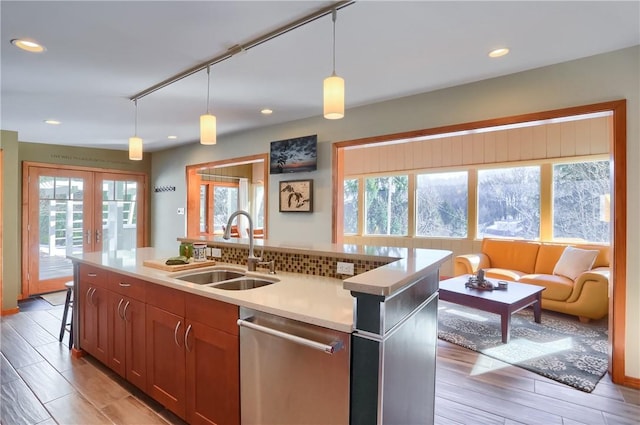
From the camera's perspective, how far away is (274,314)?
4.91 feet

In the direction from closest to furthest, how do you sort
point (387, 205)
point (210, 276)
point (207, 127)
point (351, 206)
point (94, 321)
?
point (210, 276)
point (207, 127)
point (94, 321)
point (387, 205)
point (351, 206)

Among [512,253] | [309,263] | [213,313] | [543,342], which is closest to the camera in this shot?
[213,313]

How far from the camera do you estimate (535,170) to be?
552 cm

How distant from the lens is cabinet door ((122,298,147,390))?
2266mm

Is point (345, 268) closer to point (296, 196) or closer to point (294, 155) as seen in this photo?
point (296, 196)

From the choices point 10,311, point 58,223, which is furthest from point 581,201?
point 58,223

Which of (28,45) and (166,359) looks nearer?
(166,359)

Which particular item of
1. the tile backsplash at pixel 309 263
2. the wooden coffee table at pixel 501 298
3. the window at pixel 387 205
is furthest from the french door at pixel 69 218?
the wooden coffee table at pixel 501 298

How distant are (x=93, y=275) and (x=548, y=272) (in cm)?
553

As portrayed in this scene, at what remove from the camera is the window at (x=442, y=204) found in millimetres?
6227

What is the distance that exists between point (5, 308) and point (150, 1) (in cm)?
474

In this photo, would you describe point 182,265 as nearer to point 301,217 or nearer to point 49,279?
point 301,217

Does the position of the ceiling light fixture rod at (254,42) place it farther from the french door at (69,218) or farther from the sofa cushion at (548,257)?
the sofa cushion at (548,257)

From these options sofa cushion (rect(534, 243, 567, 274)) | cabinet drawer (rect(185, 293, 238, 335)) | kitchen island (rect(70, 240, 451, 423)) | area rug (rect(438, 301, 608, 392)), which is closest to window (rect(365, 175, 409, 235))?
sofa cushion (rect(534, 243, 567, 274))
